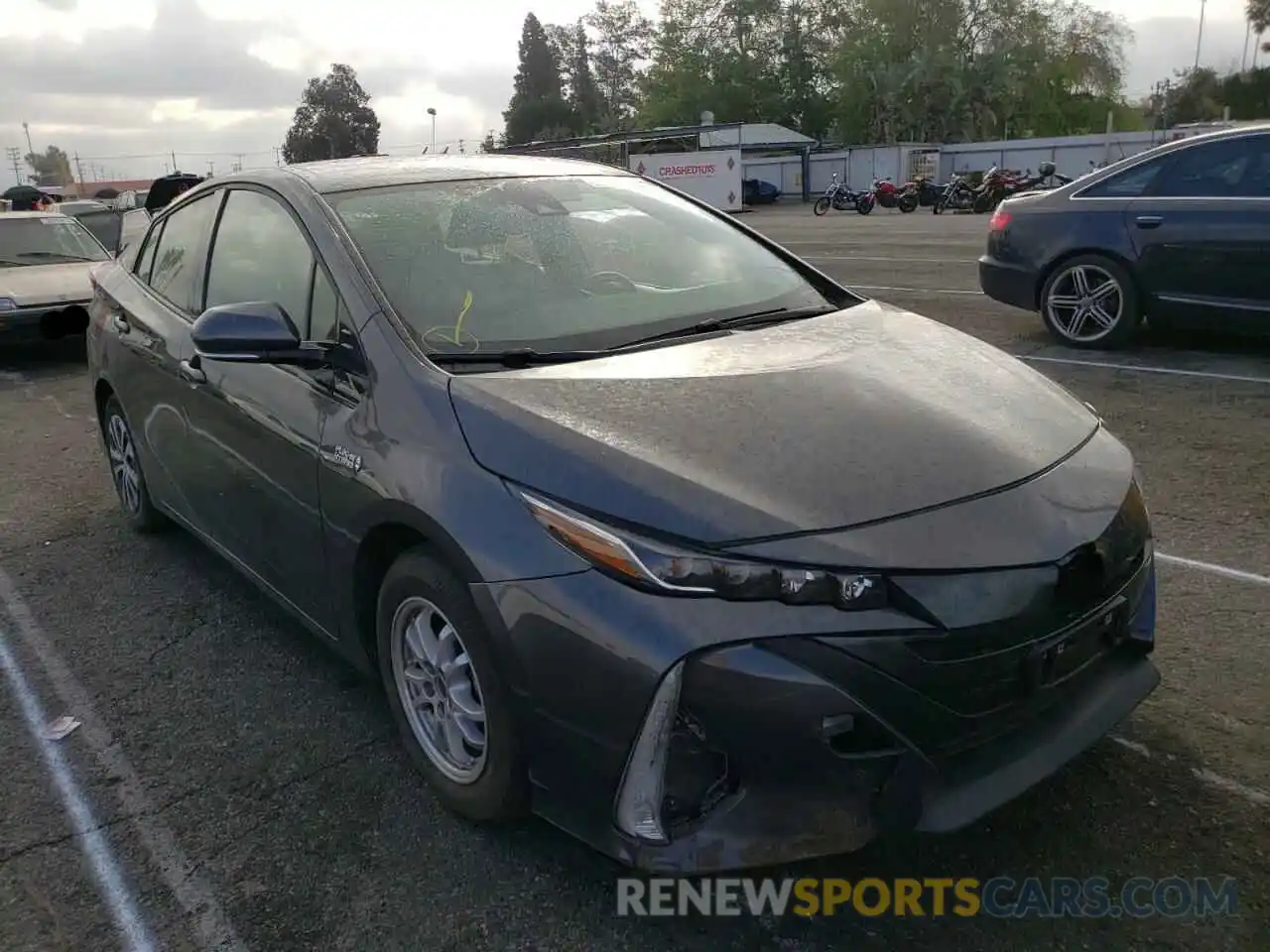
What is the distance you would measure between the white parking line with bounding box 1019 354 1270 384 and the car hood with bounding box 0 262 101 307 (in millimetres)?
8218

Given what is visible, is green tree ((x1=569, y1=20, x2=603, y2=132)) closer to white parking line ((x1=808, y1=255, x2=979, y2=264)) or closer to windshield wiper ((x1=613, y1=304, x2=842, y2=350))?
white parking line ((x1=808, y1=255, x2=979, y2=264))

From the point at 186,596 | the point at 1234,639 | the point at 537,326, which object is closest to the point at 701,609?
the point at 537,326

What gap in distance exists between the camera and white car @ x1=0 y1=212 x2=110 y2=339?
9.58 m

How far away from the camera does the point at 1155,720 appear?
9.68 feet

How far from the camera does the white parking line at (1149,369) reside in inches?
260

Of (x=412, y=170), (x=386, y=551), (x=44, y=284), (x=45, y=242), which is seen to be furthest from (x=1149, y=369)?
(x=45, y=242)

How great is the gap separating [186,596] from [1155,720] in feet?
11.6

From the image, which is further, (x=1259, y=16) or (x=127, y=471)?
(x=1259, y=16)

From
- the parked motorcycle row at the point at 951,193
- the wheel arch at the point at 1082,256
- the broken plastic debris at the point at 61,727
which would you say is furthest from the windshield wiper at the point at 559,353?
the parked motorcycle row at the point at 951,193

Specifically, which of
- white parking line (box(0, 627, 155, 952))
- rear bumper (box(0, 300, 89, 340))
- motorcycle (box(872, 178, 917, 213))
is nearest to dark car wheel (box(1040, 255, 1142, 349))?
white parking line (box(0, 627, 155, 952))

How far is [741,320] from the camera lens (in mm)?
3193

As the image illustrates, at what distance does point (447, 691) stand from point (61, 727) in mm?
1568

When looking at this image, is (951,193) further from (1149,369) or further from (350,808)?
(350,808)

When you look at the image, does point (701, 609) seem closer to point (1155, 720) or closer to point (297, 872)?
point (297, 872)
